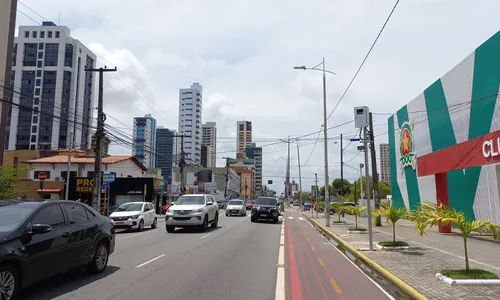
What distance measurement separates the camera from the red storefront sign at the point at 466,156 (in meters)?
13.5

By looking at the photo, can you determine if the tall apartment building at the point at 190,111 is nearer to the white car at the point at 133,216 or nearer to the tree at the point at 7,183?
the tree at the point at 7,183

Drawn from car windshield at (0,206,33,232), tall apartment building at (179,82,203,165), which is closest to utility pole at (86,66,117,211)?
car windshield at (0,206,33,232)

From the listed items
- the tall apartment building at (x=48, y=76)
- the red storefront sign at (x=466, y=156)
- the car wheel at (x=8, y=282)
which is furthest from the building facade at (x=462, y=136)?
the tall apartment building at (x=48, y=76)

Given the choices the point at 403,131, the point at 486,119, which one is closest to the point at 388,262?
the point at 486,119

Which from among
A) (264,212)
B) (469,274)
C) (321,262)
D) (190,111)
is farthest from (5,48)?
(469,274)

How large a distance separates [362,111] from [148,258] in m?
8.18

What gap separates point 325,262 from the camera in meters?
11.0

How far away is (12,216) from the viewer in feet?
21.4

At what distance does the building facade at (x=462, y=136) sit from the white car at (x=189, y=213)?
11.3 m

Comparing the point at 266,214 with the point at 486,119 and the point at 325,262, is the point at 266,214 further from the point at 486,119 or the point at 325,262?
the point at 325,262

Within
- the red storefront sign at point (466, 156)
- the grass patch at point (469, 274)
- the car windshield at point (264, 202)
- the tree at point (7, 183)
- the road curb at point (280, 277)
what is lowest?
the road curb at point (280, 277)

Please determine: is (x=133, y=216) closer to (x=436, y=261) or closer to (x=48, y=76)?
(x=436, y=261)

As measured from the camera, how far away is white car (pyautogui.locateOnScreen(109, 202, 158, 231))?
1997cm

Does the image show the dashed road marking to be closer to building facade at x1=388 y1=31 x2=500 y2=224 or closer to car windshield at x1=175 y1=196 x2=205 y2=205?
building facade at x1=388 y1=31 x2=500 y2=224
